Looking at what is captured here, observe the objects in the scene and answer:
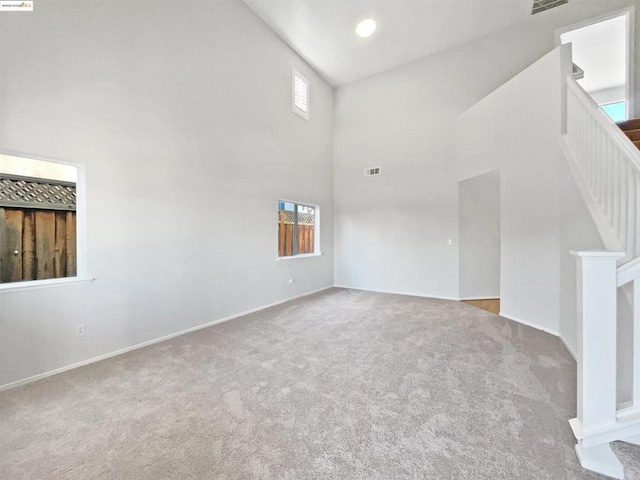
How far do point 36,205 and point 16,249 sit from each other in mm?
423

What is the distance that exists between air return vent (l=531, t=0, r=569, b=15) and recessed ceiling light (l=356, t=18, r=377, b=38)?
2.54 metres

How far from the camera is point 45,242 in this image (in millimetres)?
2488

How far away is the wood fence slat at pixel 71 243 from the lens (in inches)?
102

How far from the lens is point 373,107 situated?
603 centimetres

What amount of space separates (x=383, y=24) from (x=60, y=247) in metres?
5.60

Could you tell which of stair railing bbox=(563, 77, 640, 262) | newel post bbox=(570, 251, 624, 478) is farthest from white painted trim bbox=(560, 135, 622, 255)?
newel post bbox=(570, 251, 624, 478)

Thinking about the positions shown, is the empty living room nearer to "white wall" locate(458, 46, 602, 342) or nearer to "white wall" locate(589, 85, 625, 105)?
"white wall" locate(458, 46, 602, 342)

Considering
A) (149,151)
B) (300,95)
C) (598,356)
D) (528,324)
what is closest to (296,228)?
(300,95)

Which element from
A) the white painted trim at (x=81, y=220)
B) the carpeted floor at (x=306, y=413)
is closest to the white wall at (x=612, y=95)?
the carpeted floor at (x=306, y=413)

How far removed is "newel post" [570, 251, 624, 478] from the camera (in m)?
1.36

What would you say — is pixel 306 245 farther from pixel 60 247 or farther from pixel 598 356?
pixel 598 356

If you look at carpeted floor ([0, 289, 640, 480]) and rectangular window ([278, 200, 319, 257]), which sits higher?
rectangular window ([278, 200, 319, 257])

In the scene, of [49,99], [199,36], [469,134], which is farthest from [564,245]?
[49,99]

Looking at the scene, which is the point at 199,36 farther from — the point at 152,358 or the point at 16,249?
the point at 152,358
